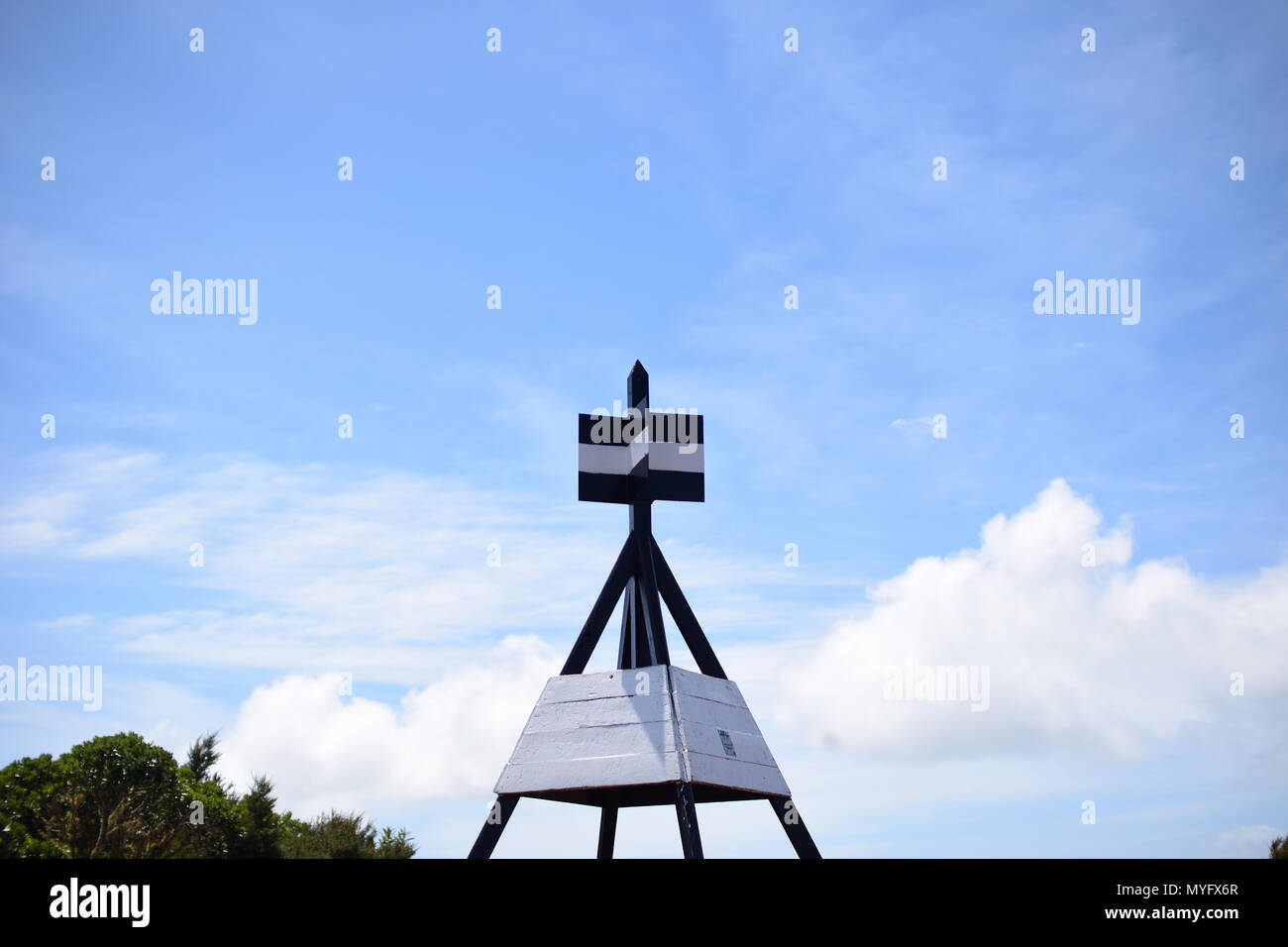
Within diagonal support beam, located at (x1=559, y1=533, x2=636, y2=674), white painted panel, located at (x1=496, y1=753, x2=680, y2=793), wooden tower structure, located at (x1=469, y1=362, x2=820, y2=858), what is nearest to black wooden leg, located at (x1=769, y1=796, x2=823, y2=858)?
wooden tower structure, located at (x1=469, y1=362, x2=820, y2=858)

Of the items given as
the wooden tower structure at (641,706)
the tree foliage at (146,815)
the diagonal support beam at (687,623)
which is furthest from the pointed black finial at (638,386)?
the tree foliage at (146,815)

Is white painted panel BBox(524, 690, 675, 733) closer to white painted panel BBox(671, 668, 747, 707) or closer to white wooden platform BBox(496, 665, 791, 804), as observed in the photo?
white wooden platform BBox(496, 665, 791, 804)

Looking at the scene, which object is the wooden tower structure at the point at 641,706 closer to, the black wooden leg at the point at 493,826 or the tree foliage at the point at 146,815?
the black wooden leg at the point at 493,826

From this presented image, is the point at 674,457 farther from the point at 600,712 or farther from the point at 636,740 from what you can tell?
the point at 636,740

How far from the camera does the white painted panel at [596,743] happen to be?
22531mm

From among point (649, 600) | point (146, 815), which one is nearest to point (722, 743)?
point (649, 600)

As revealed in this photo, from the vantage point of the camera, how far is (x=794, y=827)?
23.8m

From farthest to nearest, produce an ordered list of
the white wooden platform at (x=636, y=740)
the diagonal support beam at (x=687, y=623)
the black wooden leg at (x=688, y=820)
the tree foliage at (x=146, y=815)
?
the tree foliage at (x=146, y=815), the diagonal support beam at (x=687, y=623), the white wooden platform at (x=636, y=740), the black wooden leg at (x=688, y=820)

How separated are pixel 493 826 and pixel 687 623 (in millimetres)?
6227

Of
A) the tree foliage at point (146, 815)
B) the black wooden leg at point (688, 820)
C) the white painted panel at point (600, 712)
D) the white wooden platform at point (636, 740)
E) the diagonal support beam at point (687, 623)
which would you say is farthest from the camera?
the tree foliage at point (146, 815)

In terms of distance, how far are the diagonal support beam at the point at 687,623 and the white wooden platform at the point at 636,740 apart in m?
0.79
